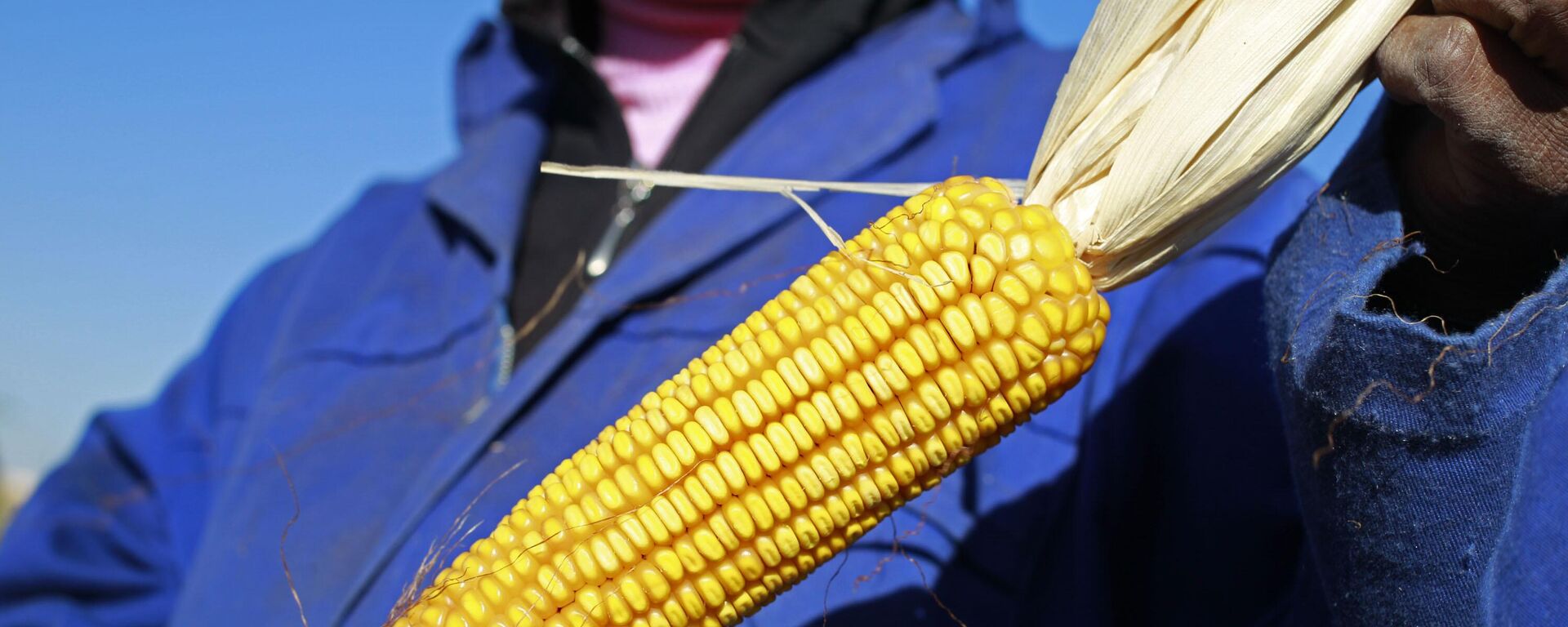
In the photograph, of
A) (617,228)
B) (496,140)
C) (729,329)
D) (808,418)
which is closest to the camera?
(808,418)

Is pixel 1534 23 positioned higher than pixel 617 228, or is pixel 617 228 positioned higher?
pixel 1534 23

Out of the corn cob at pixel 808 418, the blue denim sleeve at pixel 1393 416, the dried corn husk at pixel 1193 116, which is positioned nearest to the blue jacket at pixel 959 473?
the blue denim sleeve at pixel 1393 416

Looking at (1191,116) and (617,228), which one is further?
(617,228)

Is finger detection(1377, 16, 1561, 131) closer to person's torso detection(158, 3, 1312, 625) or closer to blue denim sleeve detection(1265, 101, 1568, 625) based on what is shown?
blue denim sleeve detection(1265, 101, 1568, 625)

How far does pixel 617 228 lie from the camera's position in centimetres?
180

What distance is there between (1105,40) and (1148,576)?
0.71 meters

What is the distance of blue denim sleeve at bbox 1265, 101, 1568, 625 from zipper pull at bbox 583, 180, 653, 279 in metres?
1.06

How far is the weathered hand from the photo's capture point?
84cm

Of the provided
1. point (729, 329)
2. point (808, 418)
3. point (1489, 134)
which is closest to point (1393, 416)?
point (1489, 134)

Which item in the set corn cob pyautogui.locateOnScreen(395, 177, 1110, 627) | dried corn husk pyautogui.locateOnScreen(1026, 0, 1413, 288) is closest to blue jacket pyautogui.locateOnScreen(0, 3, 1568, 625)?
dried corn husk pyautogui.locateOnScreen(1026, 0, 1413, 288)

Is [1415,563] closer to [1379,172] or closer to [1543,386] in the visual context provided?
[1543,386]

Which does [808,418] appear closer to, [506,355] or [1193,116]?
[1193,116]

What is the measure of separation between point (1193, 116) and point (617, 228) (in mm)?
1065

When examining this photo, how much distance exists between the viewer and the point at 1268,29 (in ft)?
3.18
